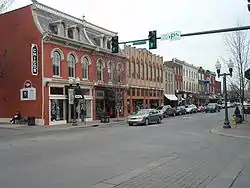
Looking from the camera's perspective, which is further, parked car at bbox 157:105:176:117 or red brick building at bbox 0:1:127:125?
parked car at bbox 157:105:176:117

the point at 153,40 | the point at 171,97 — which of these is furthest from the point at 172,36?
the point at 171,97

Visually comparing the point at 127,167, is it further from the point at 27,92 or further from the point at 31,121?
the point at 27,92

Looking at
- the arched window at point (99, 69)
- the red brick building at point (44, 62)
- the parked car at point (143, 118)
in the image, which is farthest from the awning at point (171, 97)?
the parked car at point (143, 118)

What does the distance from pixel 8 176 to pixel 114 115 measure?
36.9 metres

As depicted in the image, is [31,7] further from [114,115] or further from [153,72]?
[153,72]

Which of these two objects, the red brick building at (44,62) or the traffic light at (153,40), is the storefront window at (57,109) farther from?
the traffic light at (153,40)

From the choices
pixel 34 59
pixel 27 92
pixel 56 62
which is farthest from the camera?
pixel 56 62

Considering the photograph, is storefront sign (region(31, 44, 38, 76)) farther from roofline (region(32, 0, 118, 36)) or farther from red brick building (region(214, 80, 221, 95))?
red brick building (region(214, 80, 221, 95))

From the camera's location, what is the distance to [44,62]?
1282 inches

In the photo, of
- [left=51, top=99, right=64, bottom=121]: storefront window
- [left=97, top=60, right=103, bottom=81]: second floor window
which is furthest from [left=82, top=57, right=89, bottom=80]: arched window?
[left=51, top=99, right=64, bottom=121]: storefront window

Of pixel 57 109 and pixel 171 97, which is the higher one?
pixel 171 97

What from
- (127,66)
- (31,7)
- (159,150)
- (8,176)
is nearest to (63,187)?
(8,176)

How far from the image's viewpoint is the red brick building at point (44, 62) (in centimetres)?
3262

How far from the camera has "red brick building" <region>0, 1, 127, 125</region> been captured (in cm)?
3262
